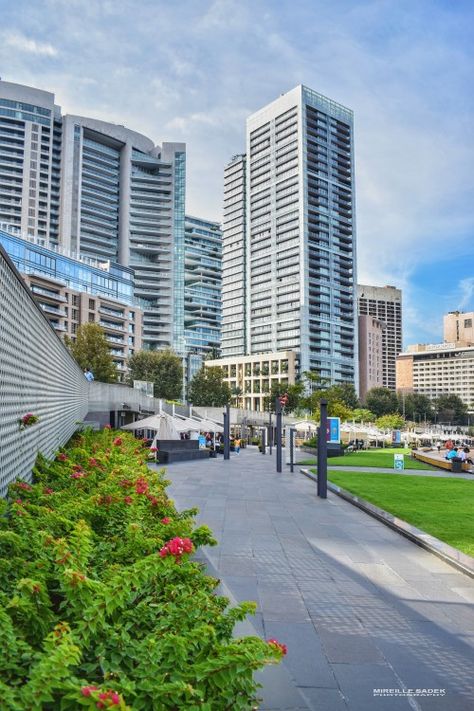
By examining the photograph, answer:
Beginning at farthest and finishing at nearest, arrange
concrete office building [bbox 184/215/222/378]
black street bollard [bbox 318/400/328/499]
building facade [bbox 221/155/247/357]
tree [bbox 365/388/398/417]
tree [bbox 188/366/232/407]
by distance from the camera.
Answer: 1. concrete office building [bbox 184/215/222/378]
2. building facade [bbox 221/155/247/357]
3. tree [bbox 365/388/398/417]
4. tree [bbox 188/366/232/407]
5. black street bollard [bbox 318/400/328/499]

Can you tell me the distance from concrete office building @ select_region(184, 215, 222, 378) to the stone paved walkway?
148m

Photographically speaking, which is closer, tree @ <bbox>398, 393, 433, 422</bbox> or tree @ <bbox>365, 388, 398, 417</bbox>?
tree @ <bbox>365, 388, 398, 417</bbox>

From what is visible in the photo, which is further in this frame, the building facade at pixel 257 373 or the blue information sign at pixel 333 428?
the building facade at pixel 257 373

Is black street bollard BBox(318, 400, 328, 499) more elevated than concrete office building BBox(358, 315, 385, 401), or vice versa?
concrete office building BBox(358, 315, 385, 401)

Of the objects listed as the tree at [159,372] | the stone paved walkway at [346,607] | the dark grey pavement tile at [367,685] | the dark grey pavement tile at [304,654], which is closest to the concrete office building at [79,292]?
the tree at [159,372]

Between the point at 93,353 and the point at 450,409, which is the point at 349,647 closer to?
the point at 93,353

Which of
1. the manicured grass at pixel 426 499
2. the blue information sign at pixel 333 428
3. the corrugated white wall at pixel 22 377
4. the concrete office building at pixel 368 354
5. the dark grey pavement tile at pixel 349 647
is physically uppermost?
the concrete office building at pixel 368 354

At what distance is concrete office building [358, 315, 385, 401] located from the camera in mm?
174250

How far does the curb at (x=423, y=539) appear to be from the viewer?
806 cm

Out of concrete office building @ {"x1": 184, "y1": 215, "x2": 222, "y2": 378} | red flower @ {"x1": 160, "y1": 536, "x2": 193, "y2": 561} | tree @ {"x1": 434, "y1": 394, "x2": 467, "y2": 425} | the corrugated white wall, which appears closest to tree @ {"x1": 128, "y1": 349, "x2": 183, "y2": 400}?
the corrugated white wall

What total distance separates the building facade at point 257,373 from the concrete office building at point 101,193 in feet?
54.9

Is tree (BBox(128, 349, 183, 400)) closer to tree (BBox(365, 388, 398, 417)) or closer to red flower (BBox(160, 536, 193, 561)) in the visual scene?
red flower (BBox(160, 536, 193, 561))

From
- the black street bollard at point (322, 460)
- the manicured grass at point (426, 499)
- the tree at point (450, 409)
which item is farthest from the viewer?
the tree at point (450, 409)

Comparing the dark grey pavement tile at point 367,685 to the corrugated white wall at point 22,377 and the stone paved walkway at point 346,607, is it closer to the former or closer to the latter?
the stone paved walkway at point 346,607
